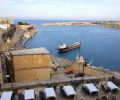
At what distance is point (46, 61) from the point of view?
50.1 feet

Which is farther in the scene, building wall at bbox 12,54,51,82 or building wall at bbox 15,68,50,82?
building wall at bbox 15,68,50,82

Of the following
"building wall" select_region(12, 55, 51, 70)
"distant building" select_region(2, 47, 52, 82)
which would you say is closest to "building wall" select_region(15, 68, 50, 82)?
"distant building" select_region(2, 47, 52, 82)

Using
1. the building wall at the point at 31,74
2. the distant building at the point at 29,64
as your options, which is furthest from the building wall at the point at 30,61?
the building wall at the point at 31,74

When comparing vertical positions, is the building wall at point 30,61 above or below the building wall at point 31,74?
above

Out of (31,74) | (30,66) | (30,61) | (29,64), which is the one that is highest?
(30,61)

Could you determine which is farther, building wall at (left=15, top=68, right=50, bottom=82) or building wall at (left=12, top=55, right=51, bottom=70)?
building wall at (left=15, top=68, right=50, bottom=82)

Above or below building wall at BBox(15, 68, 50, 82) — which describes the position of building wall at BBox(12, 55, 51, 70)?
above

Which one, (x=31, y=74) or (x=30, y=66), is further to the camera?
(x=31, y=74)

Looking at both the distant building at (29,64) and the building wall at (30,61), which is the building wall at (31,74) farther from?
the building wall at (30,61)

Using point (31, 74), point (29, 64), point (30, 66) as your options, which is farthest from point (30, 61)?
point (31, 74)

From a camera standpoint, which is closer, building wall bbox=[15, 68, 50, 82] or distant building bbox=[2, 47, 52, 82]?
distant building bbox=[2, 47, 52, 82]

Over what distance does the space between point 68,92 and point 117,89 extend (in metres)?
2.14

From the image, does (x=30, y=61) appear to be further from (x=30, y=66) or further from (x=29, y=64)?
(x=30, y=66)

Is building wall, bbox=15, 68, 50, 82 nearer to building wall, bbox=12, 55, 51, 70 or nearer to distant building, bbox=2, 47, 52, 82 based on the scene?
distant building, bbox=2, 47, 52, 82
